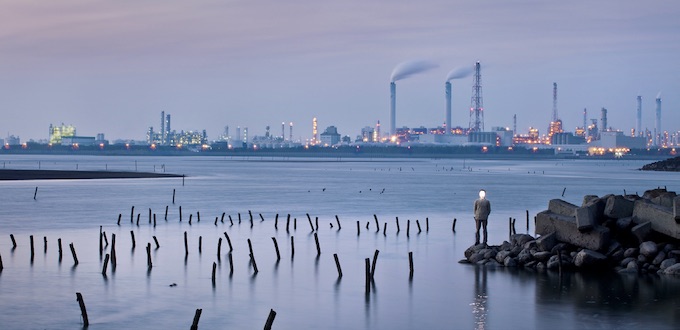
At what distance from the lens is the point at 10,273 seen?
30.5m

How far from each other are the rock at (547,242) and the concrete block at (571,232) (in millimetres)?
231

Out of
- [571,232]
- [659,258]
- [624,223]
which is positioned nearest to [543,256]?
[571,232]

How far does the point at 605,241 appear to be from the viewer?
30672 mm

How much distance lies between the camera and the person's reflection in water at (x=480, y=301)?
23.6 m

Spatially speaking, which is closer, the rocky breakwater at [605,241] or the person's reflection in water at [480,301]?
the person's reflection in water at [480,301]

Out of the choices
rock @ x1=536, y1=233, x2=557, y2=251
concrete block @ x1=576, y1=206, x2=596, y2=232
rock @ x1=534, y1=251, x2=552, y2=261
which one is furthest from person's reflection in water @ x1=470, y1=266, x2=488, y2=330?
concrete block @ x1=576, y1=206, x2=596, y2=232

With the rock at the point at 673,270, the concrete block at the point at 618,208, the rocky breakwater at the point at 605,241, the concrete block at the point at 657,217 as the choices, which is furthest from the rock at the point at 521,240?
the rock at the point at 673,270

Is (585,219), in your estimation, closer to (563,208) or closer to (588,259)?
(588,259)

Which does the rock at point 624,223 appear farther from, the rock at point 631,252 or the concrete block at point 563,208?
the concrete block at point 563,208

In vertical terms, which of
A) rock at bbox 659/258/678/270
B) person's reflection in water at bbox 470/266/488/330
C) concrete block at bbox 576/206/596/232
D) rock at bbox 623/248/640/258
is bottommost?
person's reflection in water at bbox 470/266/488/330

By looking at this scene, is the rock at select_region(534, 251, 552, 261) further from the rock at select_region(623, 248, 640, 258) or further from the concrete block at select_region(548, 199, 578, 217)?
the rock at select_region(623, 248, 640, 258)

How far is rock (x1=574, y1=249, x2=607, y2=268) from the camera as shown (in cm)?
2989

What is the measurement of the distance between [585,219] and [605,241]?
151 cm

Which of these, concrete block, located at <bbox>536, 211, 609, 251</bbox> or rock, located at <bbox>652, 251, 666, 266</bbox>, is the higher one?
concrete block, located at <bbox>536, 211, 609, 251</bbox>
